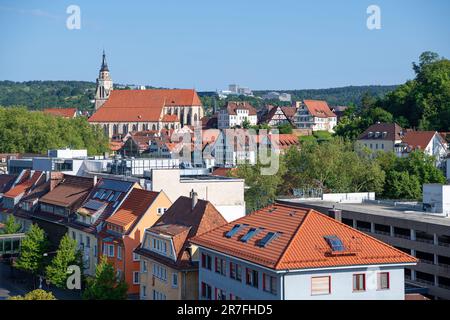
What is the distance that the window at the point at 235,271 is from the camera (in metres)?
22.4

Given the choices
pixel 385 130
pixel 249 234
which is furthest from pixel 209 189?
pixel 385 130

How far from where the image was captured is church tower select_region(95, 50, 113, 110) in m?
174

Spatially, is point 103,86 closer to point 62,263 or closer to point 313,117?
point 313,117

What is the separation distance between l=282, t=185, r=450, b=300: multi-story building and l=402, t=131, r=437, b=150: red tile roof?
156 feet

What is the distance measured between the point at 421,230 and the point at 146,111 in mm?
127306

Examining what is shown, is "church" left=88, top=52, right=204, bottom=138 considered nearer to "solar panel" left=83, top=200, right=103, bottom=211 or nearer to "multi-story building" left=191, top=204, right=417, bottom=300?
"solar panel" left=83, top=200, right=103, bottom=211

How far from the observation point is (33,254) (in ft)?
119

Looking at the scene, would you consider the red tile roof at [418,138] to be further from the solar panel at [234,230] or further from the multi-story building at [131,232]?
the solar panel at [234,230]

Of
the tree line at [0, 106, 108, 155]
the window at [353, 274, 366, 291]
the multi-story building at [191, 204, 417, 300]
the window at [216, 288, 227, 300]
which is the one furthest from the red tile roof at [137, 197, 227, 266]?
the tree line at [0, 106, 108, 155]

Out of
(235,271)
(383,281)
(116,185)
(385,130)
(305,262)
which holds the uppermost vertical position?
(385,130)

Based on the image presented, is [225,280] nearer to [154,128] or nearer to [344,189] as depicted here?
[344,189]

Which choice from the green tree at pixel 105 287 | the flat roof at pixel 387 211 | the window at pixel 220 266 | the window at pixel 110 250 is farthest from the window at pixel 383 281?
the window at pixel 110 250

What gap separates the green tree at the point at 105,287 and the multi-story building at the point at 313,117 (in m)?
115

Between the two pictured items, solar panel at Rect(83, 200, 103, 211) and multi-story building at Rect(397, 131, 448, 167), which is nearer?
solar panel at Rect(83, 200, 103, 211)
